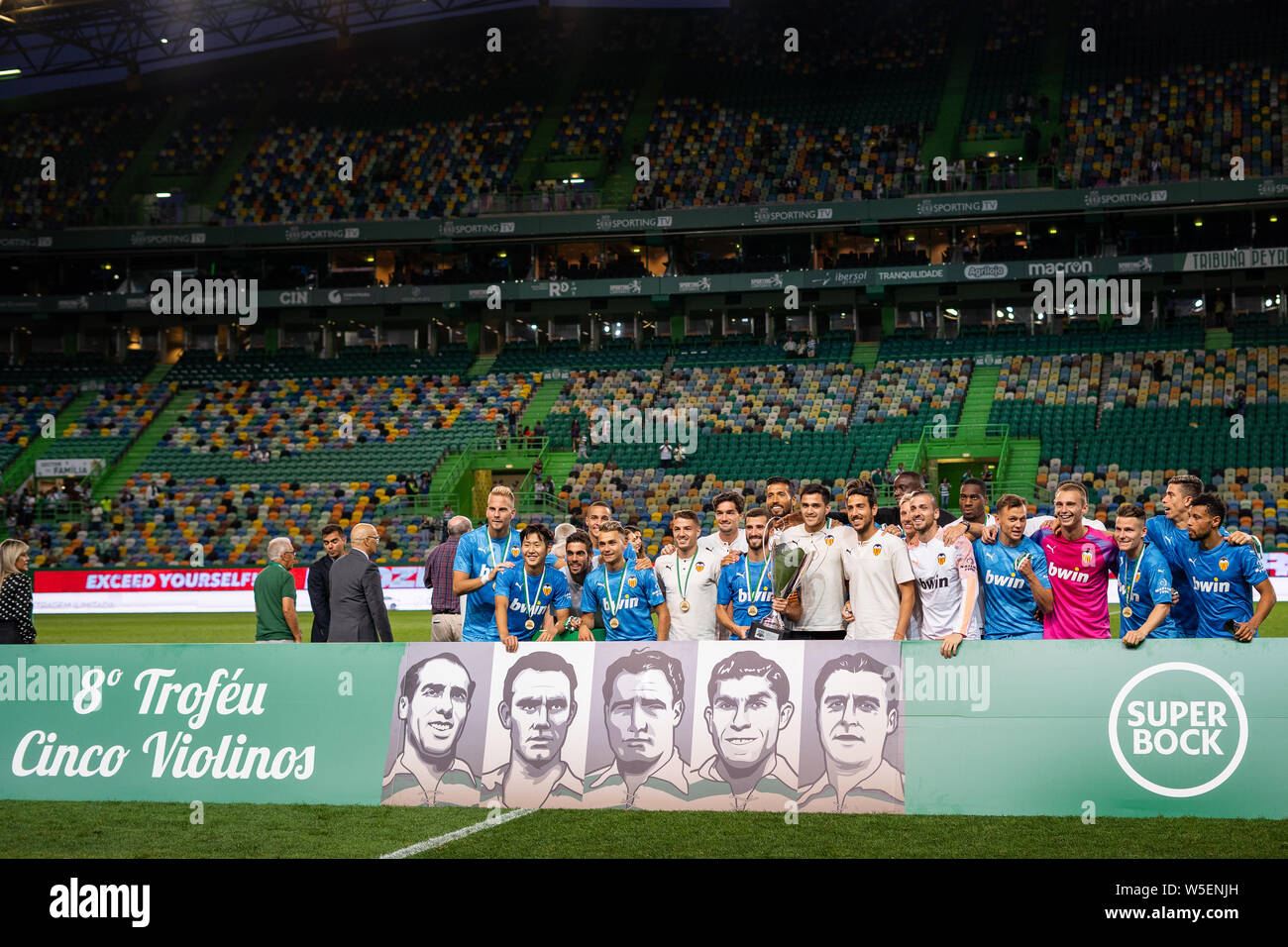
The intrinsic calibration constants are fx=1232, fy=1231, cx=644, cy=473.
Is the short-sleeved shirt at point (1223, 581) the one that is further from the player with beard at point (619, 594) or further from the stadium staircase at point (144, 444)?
the stadium staircase at point (144, 444)

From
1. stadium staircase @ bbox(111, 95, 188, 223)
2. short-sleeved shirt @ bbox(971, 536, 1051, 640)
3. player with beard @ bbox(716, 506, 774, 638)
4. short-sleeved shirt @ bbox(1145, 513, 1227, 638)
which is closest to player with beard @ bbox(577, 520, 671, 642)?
player with beard @ bbox(716, 506, 774, 638)

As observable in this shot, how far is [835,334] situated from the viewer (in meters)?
47.5

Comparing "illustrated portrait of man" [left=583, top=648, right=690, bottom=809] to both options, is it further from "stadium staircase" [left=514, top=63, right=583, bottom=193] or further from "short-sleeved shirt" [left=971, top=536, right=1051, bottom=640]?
"stadium staircase" [left=514, top=63, right=583, bottom=193]

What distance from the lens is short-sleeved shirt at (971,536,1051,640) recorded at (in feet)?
31.5

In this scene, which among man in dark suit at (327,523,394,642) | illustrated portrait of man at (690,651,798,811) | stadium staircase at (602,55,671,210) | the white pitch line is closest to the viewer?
the white pitch line

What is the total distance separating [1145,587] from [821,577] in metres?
2.40

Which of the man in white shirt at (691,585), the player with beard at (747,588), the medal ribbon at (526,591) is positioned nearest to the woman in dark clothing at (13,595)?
the medal ribbon at (526,591)

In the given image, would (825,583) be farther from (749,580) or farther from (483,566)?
(483,566)

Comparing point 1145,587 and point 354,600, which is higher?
point 1145,587

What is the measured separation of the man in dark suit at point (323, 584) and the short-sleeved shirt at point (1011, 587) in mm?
5996

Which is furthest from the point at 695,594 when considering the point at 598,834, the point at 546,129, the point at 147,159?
the point at 147,159

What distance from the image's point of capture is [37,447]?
149 ft

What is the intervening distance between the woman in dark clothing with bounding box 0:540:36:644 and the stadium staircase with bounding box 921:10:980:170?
41.2m

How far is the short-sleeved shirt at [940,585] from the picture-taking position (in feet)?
31.7
